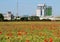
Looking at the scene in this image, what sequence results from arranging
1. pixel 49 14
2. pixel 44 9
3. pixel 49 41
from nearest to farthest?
pixel 49 41 → pixel 49 14 → pixel 44 9

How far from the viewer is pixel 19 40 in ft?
21.2

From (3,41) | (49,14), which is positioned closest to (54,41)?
(3,41)

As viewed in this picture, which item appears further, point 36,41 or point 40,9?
point 40,9

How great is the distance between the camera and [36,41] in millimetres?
6402

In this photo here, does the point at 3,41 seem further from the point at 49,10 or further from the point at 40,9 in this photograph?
the point at 40,9

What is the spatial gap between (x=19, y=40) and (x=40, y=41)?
0.51 meters

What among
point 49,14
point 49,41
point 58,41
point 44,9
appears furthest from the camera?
point 44,9

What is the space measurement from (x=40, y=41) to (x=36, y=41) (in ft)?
0.32

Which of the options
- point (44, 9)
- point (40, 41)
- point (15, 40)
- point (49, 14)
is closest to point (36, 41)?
point (40, 41)

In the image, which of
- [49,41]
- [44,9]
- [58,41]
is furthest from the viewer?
[44,9]

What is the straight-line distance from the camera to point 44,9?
134 metres

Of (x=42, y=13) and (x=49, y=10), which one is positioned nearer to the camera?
(x=49, y=10)

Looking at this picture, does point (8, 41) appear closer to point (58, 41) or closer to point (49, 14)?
point (58, 41)

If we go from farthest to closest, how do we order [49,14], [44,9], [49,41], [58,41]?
1. [44,9]
2. [49,14]
3. [58,41]
4. [49,41]
